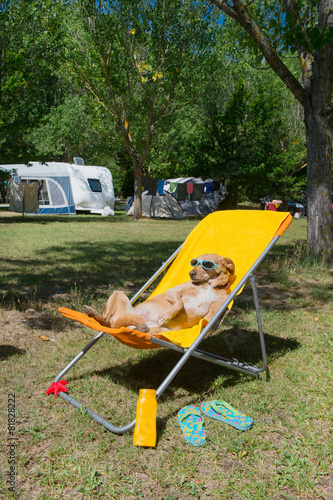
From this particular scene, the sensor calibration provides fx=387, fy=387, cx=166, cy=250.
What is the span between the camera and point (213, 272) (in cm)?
332

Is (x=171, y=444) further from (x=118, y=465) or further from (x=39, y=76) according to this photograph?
(x=39, y=76)

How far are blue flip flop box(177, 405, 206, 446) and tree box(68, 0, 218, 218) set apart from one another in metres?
15.0

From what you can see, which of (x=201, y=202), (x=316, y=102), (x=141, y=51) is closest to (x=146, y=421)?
(x=316, y=102)

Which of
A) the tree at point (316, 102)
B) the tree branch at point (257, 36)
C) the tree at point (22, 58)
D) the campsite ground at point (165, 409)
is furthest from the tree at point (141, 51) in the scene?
the campsite ground at point (165, 409)

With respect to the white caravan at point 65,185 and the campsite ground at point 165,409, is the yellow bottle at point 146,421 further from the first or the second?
the white caravan at point 65,185

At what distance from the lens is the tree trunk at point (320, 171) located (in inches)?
271

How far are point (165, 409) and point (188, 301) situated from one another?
0.90 meters

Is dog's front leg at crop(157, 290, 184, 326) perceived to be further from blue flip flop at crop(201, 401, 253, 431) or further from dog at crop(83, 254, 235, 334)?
→ blue flip flop at crop(201, 401, 253, 431)

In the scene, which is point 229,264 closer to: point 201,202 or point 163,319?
point 163,319

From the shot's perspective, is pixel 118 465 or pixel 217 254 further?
pixel 217 254

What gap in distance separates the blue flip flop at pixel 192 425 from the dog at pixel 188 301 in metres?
0.66

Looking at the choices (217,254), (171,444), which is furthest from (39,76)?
(171,444)

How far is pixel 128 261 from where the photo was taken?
788cm

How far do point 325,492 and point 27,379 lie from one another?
2188 millimetres
